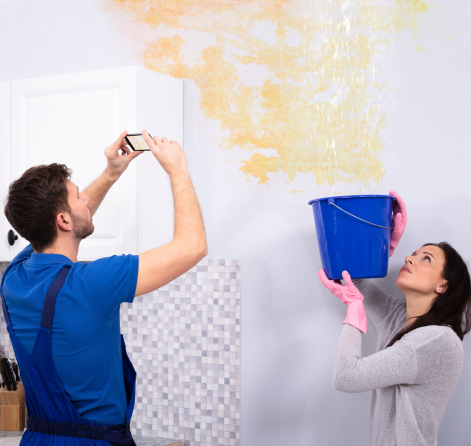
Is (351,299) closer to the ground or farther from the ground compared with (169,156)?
closer to the ground

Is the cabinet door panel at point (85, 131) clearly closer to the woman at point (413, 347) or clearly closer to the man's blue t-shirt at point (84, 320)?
the man's blue t-shirt at point (84, 320)

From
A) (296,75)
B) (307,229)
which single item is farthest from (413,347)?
(296,75)

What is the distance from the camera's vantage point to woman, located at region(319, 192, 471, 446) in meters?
1.56

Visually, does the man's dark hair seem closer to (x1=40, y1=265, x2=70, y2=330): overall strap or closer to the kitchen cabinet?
(x1=40, y1=265, x2=70, y2=330): overall strap

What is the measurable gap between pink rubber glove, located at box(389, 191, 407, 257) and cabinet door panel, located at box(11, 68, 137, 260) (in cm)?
93

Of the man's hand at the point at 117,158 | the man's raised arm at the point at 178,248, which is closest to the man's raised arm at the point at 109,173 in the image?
the man's hand at the point at 117,158

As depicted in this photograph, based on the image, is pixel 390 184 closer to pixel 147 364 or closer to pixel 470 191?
pixel 470 191

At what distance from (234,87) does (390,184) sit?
75cm

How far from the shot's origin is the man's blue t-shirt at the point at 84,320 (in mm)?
1343

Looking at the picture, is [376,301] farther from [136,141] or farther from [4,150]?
[4,150]

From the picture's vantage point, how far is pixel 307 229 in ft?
6.82

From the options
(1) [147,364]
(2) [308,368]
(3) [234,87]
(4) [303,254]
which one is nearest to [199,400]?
(1) [147,364]

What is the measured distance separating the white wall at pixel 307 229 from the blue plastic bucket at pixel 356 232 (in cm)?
30

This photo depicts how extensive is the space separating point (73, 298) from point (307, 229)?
3.37ft
